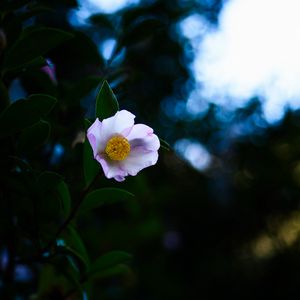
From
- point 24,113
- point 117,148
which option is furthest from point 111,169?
Answer: point 24,113

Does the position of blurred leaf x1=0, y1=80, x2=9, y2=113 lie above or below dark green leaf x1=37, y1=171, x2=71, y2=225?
above

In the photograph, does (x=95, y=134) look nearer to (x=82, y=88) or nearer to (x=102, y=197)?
(x=102, y=197)

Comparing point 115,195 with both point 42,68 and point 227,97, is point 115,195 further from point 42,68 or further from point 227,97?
point 227,97

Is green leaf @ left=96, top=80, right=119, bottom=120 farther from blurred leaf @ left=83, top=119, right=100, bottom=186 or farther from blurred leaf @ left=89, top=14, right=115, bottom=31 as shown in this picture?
blurred leaf @ left=89, top=14, right=115, bottom=31

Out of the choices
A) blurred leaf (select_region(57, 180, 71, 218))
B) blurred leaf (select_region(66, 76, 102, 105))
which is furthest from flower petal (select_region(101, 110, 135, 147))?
blurred leaf (select_region(66, 76, 102, 105))

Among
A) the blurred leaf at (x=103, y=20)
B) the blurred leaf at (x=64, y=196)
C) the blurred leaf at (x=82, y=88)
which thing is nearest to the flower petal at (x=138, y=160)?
the blurred leaf at (x=64, y=196)

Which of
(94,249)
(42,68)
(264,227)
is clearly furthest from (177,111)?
(42,68)

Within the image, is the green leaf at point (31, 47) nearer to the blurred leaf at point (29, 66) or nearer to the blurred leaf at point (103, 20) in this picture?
the blurred leaf at point (29, 66)
